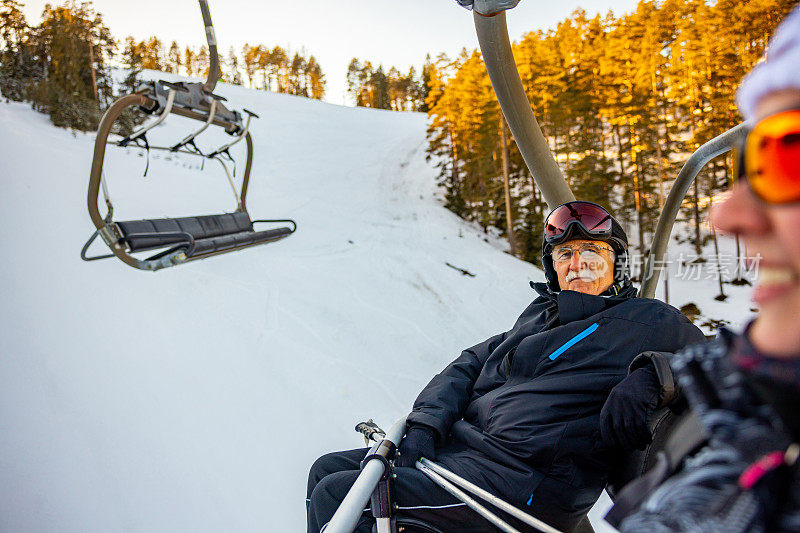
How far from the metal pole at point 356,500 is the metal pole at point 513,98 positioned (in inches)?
55.9

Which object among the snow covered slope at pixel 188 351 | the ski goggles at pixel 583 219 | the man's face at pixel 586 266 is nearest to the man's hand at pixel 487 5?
the ski goggles at pixel 583 219

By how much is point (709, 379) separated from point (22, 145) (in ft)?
37.5

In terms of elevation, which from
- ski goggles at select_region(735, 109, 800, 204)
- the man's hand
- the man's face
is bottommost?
the man's face

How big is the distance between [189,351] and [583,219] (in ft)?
12.4

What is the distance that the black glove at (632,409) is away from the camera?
5.07 ft

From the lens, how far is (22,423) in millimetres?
3438

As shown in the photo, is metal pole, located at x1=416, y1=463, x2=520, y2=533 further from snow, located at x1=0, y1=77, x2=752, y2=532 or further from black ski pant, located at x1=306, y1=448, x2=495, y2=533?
snow, located at x1=0, y1=77, x2=752, y2=532

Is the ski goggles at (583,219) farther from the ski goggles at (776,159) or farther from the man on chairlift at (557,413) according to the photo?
the ski goggles at (776,159)

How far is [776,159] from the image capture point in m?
0.46

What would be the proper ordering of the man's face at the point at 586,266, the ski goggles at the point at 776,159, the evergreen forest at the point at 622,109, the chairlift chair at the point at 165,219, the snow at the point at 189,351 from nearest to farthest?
the ski goggles at the point at 776,159 → the man's face at the point at 586,266 → the snow at the point at 189,351 → the chairlift chair at the point at 165,219 → the evergreen forest at the point at 622,109

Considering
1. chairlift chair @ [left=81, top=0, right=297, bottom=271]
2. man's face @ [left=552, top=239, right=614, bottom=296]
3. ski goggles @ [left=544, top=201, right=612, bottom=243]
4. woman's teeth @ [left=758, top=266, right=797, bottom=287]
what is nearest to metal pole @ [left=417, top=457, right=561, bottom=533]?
man's face @ [left=552, top=239, right=614, bottom=296]

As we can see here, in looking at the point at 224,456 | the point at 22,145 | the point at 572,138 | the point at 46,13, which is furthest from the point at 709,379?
the point at 46,13

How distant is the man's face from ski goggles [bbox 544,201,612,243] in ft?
0.18

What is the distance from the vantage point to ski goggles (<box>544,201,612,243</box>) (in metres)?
2.32
